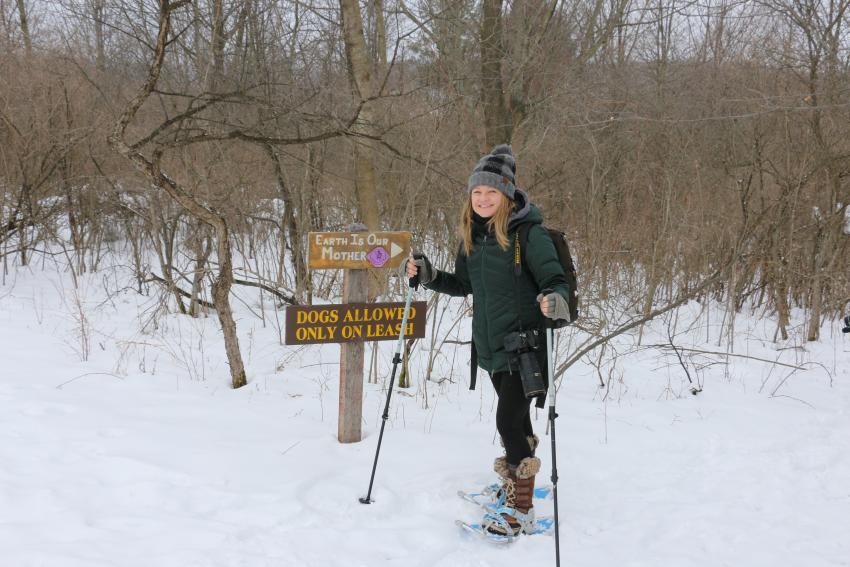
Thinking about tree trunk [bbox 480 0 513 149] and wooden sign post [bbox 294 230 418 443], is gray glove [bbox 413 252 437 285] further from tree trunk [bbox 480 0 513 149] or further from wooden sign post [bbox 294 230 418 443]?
tree trunk [bbox 480 0 513 149]

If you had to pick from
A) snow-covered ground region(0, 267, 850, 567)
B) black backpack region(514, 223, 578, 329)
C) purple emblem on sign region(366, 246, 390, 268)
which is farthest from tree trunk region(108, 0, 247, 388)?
black backpack region(514, 223, 578, 329)

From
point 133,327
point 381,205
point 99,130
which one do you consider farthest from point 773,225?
point 99,130

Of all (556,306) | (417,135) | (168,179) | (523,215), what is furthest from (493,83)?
(556,306)

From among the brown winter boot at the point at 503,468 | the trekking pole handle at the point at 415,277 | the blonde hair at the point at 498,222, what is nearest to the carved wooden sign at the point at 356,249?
the trekking pole handle at the point at 415,277

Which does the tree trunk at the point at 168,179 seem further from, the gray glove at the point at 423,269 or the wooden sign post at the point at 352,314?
the gray glove at the point at 423,269

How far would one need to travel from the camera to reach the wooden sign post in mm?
3922

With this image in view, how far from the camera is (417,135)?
7.11 meters

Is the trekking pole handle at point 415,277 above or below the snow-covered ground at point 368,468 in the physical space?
above

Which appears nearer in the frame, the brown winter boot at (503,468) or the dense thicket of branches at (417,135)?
the brown winter boot at (503,468)

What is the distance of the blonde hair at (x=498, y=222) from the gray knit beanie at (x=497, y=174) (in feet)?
0.15

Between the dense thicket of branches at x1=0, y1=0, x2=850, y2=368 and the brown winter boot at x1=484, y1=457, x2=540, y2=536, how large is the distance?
3.06 m

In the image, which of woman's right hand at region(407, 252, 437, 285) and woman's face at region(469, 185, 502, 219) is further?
woman's right hand at region(407, 252, 437, 285)

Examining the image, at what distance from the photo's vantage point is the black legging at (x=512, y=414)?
3145 mm

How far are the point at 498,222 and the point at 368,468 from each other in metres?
1.71
